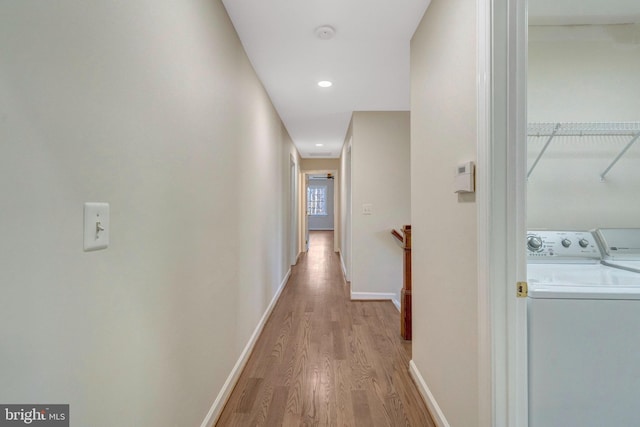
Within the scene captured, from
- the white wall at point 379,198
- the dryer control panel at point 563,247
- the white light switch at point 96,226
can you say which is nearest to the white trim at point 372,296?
the white wall at point 379,198

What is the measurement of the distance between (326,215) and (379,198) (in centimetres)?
983

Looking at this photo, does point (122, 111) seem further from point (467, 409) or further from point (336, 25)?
point (467, 409)

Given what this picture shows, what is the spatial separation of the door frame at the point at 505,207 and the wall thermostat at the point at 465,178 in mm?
104

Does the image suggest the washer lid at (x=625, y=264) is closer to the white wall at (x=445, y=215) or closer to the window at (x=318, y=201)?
the white wall at (x=445, y=215)

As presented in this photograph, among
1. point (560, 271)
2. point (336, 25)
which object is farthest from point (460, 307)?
point (336, 25)

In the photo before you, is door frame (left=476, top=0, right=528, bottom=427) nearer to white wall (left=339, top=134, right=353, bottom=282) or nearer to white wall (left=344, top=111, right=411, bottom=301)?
white wall (left=344, top=111, right=411, bottom=301)

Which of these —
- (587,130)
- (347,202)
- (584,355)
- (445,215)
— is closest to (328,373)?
(445,215)

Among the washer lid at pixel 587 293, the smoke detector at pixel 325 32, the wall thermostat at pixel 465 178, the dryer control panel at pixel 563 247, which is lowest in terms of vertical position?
the washer lid at pixel 587 293

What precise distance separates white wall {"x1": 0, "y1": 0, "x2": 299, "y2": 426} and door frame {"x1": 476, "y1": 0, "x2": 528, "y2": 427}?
119 centimetres

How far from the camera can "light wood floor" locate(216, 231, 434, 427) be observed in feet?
5.57

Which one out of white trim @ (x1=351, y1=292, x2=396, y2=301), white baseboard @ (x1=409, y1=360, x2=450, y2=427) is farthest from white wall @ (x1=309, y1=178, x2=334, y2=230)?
white baseboard @ (x1=409, y1=360, x2=450, y2=427)

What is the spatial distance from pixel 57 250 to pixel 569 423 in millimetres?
1651

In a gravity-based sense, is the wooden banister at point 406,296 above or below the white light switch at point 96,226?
below

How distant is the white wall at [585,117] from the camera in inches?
69.2
